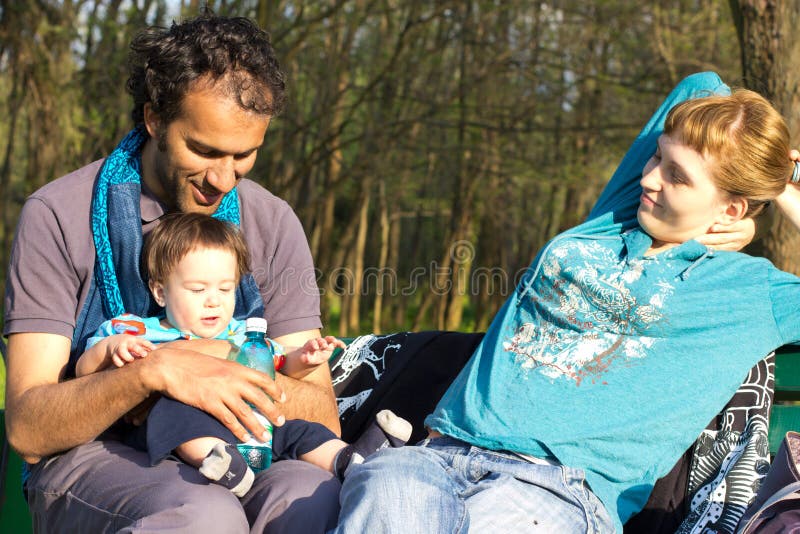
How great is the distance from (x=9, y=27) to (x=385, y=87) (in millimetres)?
3973

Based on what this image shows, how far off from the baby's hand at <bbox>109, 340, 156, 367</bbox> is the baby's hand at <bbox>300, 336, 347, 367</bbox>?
476mm

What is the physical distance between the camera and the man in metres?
2.43

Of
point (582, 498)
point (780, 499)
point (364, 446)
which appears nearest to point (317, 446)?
point (364, 446)

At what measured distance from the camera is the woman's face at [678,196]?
2641 millimetres

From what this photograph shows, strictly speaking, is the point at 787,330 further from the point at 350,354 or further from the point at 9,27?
the point at 9,27

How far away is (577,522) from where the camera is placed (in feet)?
7.56

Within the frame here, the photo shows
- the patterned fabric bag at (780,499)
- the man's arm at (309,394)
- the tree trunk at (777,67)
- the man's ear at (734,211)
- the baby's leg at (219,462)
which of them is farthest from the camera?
the tree trunk at (777,67)

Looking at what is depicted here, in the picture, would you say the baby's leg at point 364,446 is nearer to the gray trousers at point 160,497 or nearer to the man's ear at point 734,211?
the gray trousers at point 160,497

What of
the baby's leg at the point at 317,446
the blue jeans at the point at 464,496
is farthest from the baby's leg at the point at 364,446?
the blue jeans at the point at 464,496

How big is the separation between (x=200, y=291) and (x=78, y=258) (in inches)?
14.6

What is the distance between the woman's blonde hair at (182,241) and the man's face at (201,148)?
0.31 ft

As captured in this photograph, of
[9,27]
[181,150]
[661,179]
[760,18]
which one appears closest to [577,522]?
[661,179]

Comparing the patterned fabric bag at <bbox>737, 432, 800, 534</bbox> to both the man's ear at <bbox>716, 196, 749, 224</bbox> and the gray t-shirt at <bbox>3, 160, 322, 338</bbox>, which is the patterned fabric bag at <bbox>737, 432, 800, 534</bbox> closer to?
the man's ear at <bbox>716, 196, 749, 224</bbox>

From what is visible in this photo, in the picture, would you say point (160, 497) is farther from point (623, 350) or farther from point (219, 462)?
point (623, 350)
